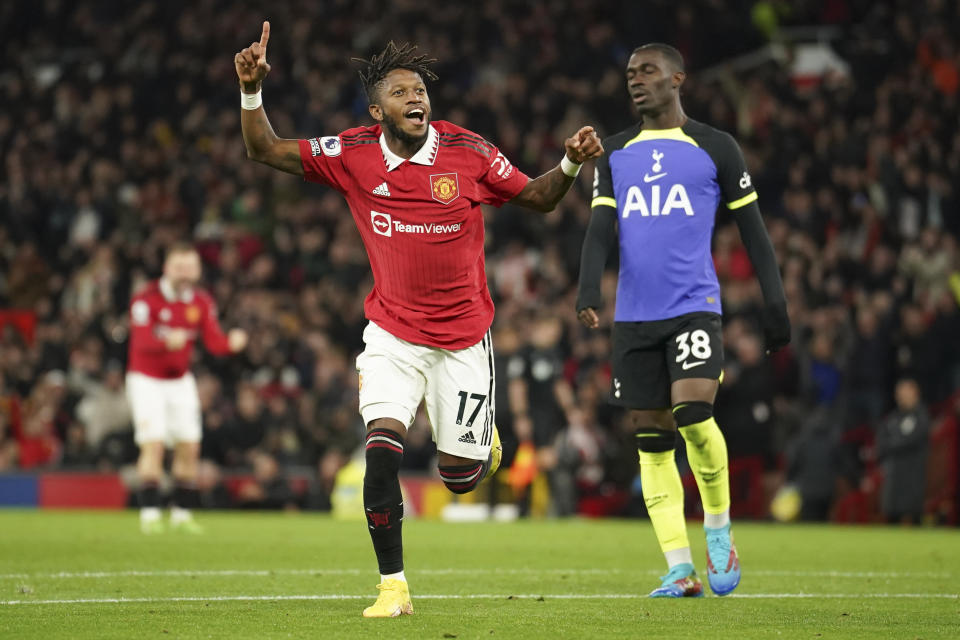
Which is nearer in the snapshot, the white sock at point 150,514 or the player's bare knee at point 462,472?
the player's bare knee at point 462,472

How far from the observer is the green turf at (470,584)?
5918 millimetres

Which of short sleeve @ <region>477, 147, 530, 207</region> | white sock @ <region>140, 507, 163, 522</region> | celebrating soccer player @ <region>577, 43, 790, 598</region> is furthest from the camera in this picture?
white sock @ <region>140, 507, 163, 522</region>

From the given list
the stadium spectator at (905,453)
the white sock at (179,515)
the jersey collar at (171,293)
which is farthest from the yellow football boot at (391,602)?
the stadium spectator at (905,453)

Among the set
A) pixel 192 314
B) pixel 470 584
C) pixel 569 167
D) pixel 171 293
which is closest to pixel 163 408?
pixel 192 314

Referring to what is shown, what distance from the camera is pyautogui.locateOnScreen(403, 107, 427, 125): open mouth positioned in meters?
6.77

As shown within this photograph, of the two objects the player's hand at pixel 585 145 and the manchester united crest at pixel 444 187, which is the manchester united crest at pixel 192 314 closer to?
the manchester united crest at pixel 444 187

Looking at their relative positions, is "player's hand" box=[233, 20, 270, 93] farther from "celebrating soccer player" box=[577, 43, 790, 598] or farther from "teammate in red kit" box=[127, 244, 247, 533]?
"teammate in red kit" box=[127, 244, 247, 533]

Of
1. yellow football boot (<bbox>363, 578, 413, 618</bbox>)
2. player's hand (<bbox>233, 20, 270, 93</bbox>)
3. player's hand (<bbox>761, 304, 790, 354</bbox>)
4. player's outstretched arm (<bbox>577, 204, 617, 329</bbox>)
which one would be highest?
player's hand (<bbox>233, 20, 270, 93</bbox>)

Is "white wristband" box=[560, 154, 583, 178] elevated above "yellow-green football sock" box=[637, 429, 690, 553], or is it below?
above

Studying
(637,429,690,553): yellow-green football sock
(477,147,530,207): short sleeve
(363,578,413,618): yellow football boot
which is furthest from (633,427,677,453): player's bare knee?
Answer: (363,578,413,618): yellow football boot

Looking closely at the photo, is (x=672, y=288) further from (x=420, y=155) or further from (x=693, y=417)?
(x=420, y=155)

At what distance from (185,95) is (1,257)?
408 cm

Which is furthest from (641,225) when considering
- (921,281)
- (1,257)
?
(1,257)

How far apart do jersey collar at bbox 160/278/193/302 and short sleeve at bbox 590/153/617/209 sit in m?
7.23
